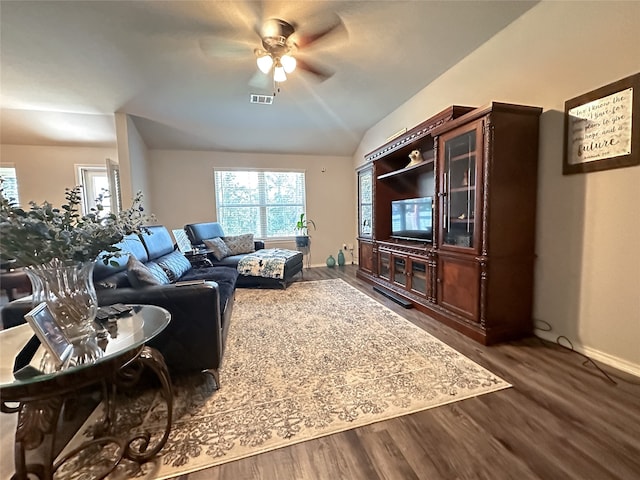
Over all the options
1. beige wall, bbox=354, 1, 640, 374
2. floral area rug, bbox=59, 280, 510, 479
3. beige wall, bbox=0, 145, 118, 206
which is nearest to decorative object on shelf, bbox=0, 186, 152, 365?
floral area rug, bbox=59, 280, 510, 479

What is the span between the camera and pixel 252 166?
5.64m

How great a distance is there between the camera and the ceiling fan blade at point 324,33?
2.51 metres

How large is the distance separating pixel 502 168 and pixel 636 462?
6.16 ft

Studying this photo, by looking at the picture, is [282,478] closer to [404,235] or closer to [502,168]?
[502,168]

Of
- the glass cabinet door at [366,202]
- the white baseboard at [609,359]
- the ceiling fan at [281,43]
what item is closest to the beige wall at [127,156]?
the ceiling fan at [281,43]

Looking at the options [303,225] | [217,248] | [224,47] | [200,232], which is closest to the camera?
[224,47]

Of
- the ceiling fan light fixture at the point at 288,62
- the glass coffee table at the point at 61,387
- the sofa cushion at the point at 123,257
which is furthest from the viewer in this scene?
the ceiling fan light fixture at the point at 288,62

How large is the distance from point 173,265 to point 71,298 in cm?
176

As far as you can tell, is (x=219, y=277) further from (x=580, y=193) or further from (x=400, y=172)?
(x=580, y=193)

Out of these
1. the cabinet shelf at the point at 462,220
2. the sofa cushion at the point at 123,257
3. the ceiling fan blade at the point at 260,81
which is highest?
the ceiling fan blade at the point at 260,81

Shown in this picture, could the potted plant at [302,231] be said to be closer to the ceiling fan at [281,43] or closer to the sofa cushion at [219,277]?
the sofa cushion at [219,277]

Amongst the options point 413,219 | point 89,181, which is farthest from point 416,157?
point 89,181

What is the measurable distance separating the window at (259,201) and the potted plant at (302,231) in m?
0.15

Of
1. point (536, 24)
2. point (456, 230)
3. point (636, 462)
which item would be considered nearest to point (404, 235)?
point (456, 230)
